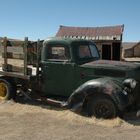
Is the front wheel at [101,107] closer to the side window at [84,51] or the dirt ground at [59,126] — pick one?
the dirt ground at [59,126]

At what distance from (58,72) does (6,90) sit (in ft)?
6.67

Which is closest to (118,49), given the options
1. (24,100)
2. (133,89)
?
(24,100)

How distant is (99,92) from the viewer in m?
8.99

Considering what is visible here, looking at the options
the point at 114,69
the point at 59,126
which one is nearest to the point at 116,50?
the point at 114,69

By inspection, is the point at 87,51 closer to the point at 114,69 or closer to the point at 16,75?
the point at 114,69

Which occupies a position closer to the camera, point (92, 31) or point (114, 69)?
point (114, 69)

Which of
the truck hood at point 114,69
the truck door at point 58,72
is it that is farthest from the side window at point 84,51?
the truck hood at point 114,69

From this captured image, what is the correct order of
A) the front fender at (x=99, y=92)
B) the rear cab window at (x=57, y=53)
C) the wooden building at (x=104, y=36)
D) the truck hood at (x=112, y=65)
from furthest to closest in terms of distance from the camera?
the wooden building at (x=104, y=36) → the rear cab window at (x=57, y=53) → the truck hood at (x=112, y=65) → the front fender at (x=99, y=92)

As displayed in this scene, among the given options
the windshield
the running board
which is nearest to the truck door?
the running board

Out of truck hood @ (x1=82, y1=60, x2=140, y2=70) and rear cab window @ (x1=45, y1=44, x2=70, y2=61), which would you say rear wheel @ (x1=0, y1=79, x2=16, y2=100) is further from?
truck hood @ (x1=82, y1=60, x2=140, y2=70)

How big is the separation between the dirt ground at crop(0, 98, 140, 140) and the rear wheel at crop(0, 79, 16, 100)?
37.5 inches

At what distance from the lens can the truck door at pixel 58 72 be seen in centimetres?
997

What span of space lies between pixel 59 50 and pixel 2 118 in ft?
7.70

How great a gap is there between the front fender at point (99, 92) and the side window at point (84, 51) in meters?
1.14
